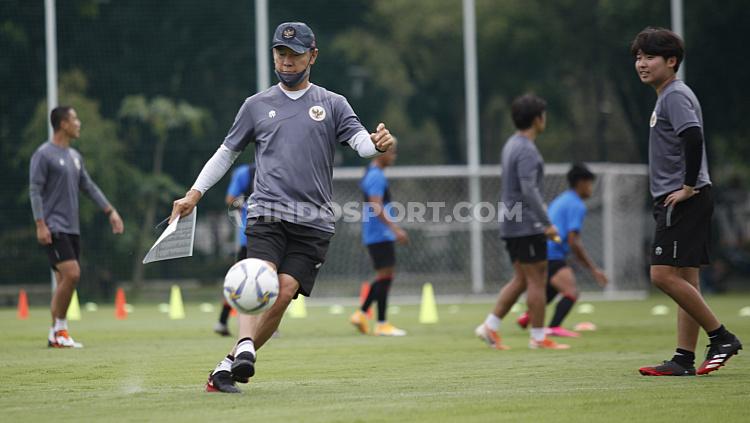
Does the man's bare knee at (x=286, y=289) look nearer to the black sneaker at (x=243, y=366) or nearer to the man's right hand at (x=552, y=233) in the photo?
the black sneaker at (x=243, y=366)

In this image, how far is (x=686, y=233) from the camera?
7.27m

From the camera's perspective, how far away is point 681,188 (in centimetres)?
726

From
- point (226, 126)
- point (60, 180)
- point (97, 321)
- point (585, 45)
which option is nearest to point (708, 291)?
A: point (585, 45)

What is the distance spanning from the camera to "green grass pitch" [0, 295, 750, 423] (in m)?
5.69

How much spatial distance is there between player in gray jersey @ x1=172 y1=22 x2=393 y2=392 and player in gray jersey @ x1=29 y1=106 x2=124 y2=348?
14.2 feet

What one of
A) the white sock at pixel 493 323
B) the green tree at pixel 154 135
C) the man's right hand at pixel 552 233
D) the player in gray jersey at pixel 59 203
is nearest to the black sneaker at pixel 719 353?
the man's right hand at pixel 552 233

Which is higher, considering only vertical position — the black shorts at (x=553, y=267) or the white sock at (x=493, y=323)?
the black shorts at (x=553, y=267)

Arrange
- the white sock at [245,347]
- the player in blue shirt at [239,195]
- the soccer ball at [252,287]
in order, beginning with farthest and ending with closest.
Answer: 1. the player in blue shirt at [239,195]
2. the white sock at [245,347]
3. the soccer ball at [252,287]

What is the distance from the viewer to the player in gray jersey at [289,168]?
6.53 meters

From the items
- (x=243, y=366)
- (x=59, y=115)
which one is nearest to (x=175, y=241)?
(x=243, y=366)

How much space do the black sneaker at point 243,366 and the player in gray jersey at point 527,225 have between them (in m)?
3.97

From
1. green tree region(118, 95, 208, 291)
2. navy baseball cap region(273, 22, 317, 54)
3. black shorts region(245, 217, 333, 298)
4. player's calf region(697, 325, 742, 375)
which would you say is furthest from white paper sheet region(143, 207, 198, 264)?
green tree region(118, 95, 208, 291)

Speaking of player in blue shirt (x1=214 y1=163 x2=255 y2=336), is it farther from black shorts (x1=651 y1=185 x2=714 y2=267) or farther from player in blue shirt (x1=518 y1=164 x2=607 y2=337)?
black shorts (x1=651 y1=185 x2=714 y2=267)

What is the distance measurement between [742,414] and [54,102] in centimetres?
1652
